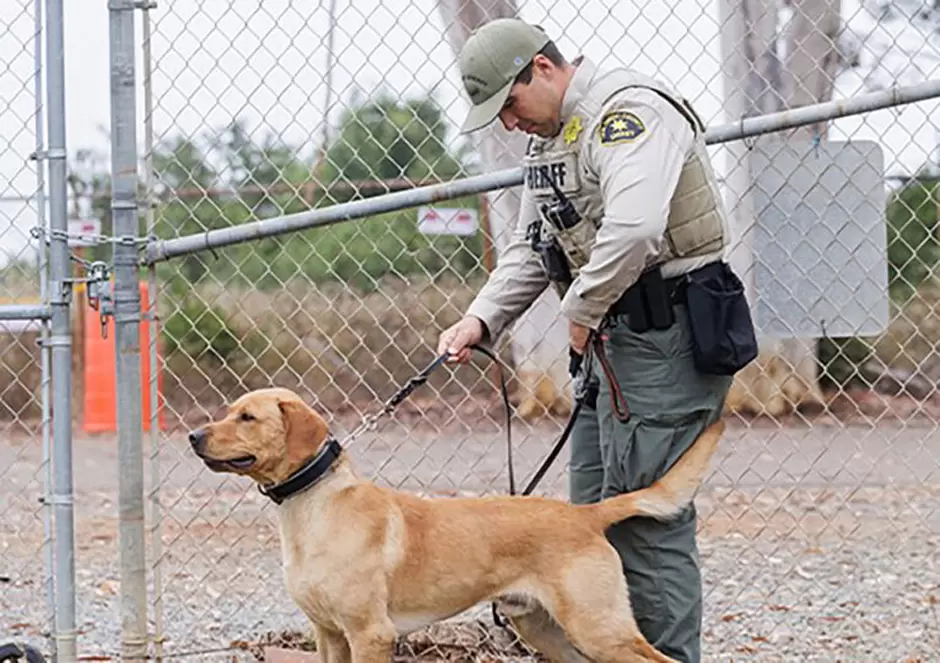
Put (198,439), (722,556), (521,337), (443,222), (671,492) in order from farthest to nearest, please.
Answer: (521,337)
(722,556)
(443,222)
(671,492)
(198,439)

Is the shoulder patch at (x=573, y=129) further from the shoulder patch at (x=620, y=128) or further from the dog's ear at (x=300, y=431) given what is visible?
the dog's ear at (x=300, y=431)

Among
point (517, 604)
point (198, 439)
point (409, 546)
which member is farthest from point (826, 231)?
point (198, 439)

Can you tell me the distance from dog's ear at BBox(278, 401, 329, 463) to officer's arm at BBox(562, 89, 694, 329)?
715 mm

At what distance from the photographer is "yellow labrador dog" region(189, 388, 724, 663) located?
11.3 feet

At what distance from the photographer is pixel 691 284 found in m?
3.43

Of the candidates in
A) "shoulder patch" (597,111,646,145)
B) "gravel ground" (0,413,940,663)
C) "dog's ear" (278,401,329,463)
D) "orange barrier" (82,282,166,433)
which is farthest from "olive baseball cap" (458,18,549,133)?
"orange barrier" (82,282,166,433)

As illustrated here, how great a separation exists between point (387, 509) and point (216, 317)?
8499 millimetres

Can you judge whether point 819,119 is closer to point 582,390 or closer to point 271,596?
point 582,390

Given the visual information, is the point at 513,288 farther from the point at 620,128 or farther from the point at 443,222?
the point at 443,222

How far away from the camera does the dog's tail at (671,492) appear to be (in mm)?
3500

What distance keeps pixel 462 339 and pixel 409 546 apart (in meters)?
0.60

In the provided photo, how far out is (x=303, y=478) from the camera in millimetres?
3502

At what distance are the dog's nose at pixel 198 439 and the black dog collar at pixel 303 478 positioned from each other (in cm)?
24

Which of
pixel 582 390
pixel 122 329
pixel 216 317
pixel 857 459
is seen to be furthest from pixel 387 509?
pixel 216 317
